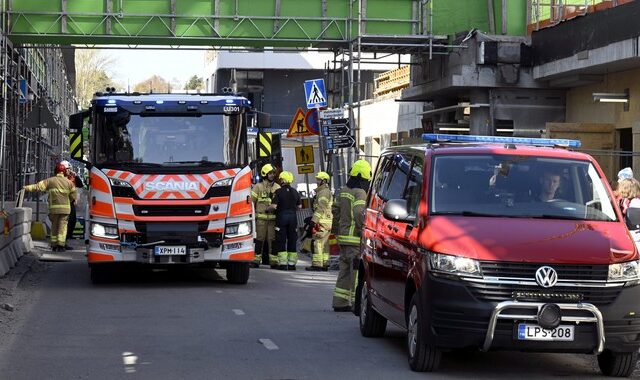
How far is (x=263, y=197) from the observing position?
2350 cm

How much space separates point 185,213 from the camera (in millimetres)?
17609

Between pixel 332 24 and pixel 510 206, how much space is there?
21.2 meters

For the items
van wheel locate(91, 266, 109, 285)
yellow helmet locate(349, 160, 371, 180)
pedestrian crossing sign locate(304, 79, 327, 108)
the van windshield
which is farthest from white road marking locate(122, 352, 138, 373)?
pedestrian crossing sign locate(304, 79, 327, 108)

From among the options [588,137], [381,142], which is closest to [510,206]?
[588,137]

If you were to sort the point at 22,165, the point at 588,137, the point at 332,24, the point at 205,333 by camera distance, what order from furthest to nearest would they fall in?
the point at 22,165
the point at 332,24
the point at 588,137
the point at 205,333

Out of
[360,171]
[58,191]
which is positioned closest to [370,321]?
[360,171]

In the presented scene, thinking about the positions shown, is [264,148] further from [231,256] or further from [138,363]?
[138,363]

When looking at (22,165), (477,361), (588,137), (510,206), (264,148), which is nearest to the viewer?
(510,206)

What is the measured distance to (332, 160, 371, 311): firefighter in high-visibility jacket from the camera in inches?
561

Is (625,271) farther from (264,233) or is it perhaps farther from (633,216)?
(264,233)

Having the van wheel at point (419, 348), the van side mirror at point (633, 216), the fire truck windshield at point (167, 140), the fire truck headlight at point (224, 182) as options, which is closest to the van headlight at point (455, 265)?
the van wheel at point (419, 348)

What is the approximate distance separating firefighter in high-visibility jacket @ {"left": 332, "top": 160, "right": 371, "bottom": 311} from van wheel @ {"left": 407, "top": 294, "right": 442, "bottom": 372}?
404 cm

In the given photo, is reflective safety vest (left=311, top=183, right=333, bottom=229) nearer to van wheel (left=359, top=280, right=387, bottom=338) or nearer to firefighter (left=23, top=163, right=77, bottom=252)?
firefighter (left=23, top=163, right=77, bottom=252)

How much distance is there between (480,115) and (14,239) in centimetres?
1395
